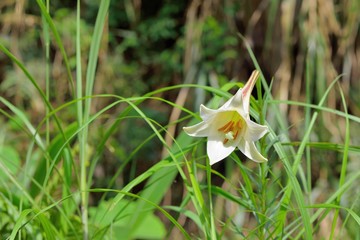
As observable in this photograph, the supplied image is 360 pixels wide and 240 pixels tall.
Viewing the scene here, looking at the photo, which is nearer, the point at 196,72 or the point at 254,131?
the point at 254,131

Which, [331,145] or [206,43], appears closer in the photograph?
[331,145]

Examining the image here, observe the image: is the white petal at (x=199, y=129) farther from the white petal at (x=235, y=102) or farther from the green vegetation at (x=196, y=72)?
the green vegetation at (x=196, y=72)

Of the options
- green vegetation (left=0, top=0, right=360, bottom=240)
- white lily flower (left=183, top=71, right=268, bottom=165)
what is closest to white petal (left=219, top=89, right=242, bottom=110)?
white lily flower (left=183, top=71, right=268, bottom=165)

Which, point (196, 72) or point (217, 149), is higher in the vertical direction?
point (217, 149)

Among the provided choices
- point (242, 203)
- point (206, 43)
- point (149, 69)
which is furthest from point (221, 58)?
point (242, 203)

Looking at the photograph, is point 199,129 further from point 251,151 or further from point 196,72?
point 196,72

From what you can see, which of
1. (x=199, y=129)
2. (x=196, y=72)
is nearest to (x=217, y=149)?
(x=199, y=129)

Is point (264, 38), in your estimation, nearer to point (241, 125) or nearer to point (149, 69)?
point (149, 69)

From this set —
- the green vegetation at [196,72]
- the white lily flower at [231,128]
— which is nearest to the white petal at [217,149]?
the white lily flower at [231,128]
